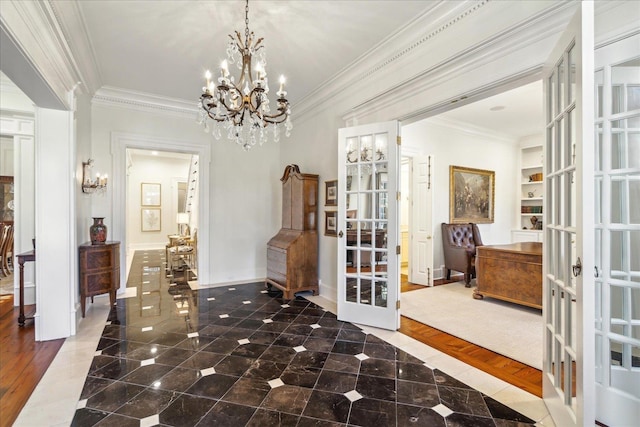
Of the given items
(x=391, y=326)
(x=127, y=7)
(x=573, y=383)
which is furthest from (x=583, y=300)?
(x=127, y=7)

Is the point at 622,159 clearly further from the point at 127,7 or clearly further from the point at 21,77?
the point at 21,77

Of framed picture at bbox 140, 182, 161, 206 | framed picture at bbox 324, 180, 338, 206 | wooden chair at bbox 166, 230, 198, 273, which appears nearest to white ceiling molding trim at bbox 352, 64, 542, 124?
framed picture at bbox 324, 180, 338, 206

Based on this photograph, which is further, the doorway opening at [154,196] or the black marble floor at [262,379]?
the doorway opening at [154,196]

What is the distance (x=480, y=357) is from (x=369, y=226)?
5.36 ft

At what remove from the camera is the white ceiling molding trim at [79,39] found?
8.31ft

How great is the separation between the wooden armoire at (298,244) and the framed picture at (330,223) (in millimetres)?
232

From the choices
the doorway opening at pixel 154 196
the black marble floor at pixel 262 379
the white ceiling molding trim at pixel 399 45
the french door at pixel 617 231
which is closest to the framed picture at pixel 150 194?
the doorway opening at pixel 154 196

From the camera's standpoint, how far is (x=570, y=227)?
1597 millimetres

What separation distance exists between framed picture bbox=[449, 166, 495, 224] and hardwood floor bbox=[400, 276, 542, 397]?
322 centimetres

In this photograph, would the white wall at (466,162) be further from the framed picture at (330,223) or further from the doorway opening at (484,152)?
the framed picture at (330,223)

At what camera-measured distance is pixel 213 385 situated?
2.18 meters

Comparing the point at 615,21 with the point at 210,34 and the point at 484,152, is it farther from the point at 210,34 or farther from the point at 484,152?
the point at 484,152

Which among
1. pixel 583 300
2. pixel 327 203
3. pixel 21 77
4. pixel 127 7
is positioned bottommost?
pixel 583 300

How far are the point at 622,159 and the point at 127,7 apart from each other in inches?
155
